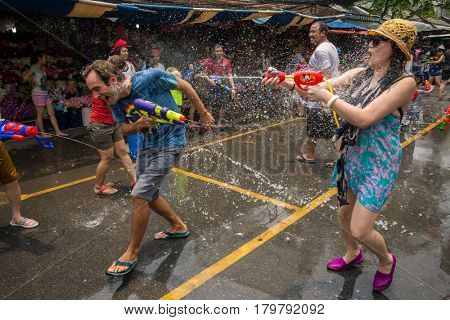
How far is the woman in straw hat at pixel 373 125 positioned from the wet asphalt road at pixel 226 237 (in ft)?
1.84

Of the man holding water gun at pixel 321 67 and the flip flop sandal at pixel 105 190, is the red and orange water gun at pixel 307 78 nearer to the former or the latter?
the man holding water gun at pixel 321 67

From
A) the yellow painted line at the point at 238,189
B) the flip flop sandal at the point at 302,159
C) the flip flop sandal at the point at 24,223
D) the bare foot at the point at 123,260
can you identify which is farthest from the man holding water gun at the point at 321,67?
the flip flop sandal at the point at 24,223

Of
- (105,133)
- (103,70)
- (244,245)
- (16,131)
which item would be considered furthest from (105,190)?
(103,70)

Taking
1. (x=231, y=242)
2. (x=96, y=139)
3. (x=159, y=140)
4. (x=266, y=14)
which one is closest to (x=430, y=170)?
(x=231, y=242)

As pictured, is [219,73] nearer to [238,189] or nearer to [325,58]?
[325,58]

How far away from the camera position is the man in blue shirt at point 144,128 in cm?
285

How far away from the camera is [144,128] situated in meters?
3.05

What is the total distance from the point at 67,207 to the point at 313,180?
3222 mm

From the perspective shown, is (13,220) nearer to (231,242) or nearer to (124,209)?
(124,209)

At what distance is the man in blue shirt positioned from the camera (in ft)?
9.34

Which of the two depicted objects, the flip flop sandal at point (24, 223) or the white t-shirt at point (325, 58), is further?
the white t-shirt at point (325, 58)

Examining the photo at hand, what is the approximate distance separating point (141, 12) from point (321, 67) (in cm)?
408

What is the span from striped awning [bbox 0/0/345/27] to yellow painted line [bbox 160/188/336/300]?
16.0 feet

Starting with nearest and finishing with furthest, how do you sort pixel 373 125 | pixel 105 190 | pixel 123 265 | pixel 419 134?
pixel 373 125 < pixel 123 265 < pixel 105 190 < pixel 419 134
